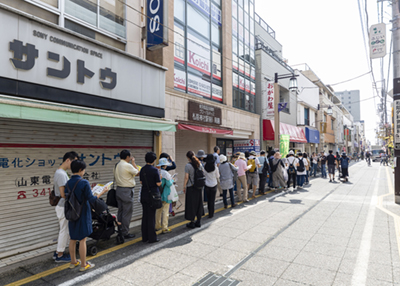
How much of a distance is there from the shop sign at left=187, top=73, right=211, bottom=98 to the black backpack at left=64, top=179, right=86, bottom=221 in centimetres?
831

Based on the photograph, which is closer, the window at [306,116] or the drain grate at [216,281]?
the drain grate at [216,281]

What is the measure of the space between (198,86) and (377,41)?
7.76 metres

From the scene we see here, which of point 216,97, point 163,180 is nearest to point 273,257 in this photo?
point 163,180

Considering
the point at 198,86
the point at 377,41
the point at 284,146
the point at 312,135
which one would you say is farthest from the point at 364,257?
the point at 312,135

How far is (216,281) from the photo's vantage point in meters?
3.46

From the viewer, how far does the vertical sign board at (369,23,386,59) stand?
9844 millimetres

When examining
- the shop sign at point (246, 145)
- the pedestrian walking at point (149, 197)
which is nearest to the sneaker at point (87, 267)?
the pedestrian walking at point (149, 197)

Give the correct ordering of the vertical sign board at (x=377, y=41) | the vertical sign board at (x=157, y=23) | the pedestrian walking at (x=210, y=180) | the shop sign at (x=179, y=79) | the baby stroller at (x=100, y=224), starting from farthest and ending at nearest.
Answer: the shop sign at (x=179, y=79) → the vertical sign board at (x=377, y=41) → the vertical sign board at (x=157, y=23) → the pedestrian walking at (x=210, y=180) → the baby stroller at (x=100, y=224)

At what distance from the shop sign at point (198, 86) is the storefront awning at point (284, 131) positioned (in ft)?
22.7

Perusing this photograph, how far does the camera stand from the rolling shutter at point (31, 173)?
4.61 metres

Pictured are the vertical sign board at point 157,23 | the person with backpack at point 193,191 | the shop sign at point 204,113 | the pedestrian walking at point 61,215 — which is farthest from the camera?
the shop sign at point 204,113

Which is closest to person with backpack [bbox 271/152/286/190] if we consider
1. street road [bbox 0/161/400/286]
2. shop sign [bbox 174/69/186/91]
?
street road [bbox 0/161/400/286]

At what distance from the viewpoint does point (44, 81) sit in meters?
5.12

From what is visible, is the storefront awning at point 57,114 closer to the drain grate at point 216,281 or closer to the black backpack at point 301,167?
the drain grate at point 216,281
